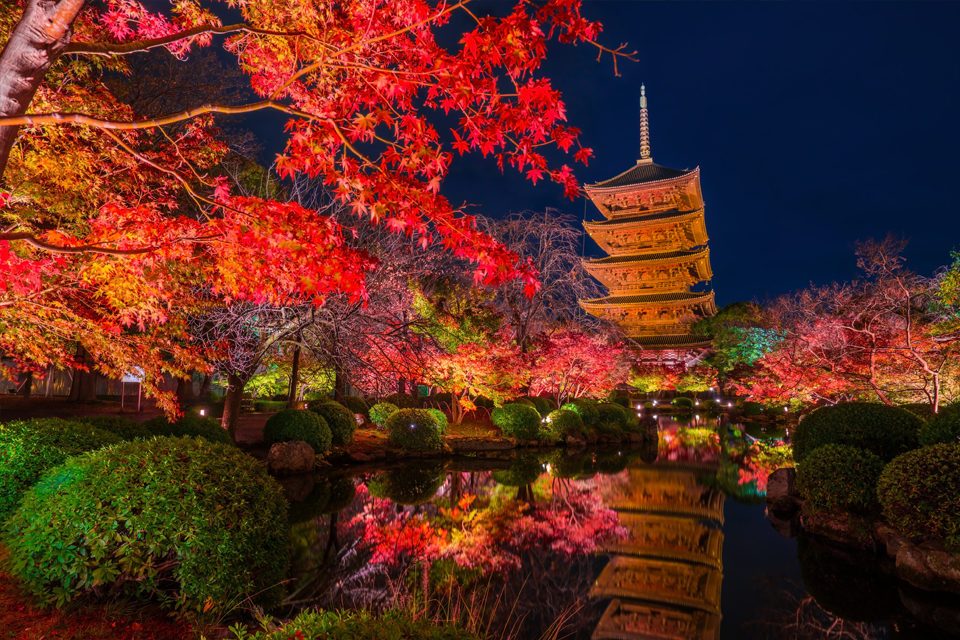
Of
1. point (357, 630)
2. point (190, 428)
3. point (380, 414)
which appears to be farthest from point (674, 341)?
point (357, 630)

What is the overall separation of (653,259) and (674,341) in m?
6.14

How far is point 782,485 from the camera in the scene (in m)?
9.68

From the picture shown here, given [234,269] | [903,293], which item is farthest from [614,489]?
[234,269]

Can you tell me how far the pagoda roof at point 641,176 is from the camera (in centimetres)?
3778

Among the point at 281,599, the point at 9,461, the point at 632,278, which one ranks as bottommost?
the point at 281,599

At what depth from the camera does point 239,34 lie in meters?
4.55

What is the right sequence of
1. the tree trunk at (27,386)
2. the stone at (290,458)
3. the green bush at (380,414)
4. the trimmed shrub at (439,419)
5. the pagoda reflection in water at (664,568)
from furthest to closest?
the tree trunk at (27,386)
the green bush at (380,414)
the trimmed shrub at (439,419)
the stone at (290,458)
the pagoda reflection in water at (664,568)

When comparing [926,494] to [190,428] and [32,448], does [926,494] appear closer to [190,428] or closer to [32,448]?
[32,448]

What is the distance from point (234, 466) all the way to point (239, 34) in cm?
386

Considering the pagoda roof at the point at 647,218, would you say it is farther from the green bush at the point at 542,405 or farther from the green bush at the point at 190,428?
the green bush at the point at 190,428

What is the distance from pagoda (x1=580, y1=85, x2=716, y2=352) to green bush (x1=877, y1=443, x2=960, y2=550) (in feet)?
99.5

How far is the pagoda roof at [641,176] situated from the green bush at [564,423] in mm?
23343

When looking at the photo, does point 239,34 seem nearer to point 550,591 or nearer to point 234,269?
point 234,269

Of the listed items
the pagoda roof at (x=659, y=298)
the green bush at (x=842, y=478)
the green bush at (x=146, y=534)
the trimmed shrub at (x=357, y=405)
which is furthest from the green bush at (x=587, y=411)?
the green bush at (x=146, y=534)
